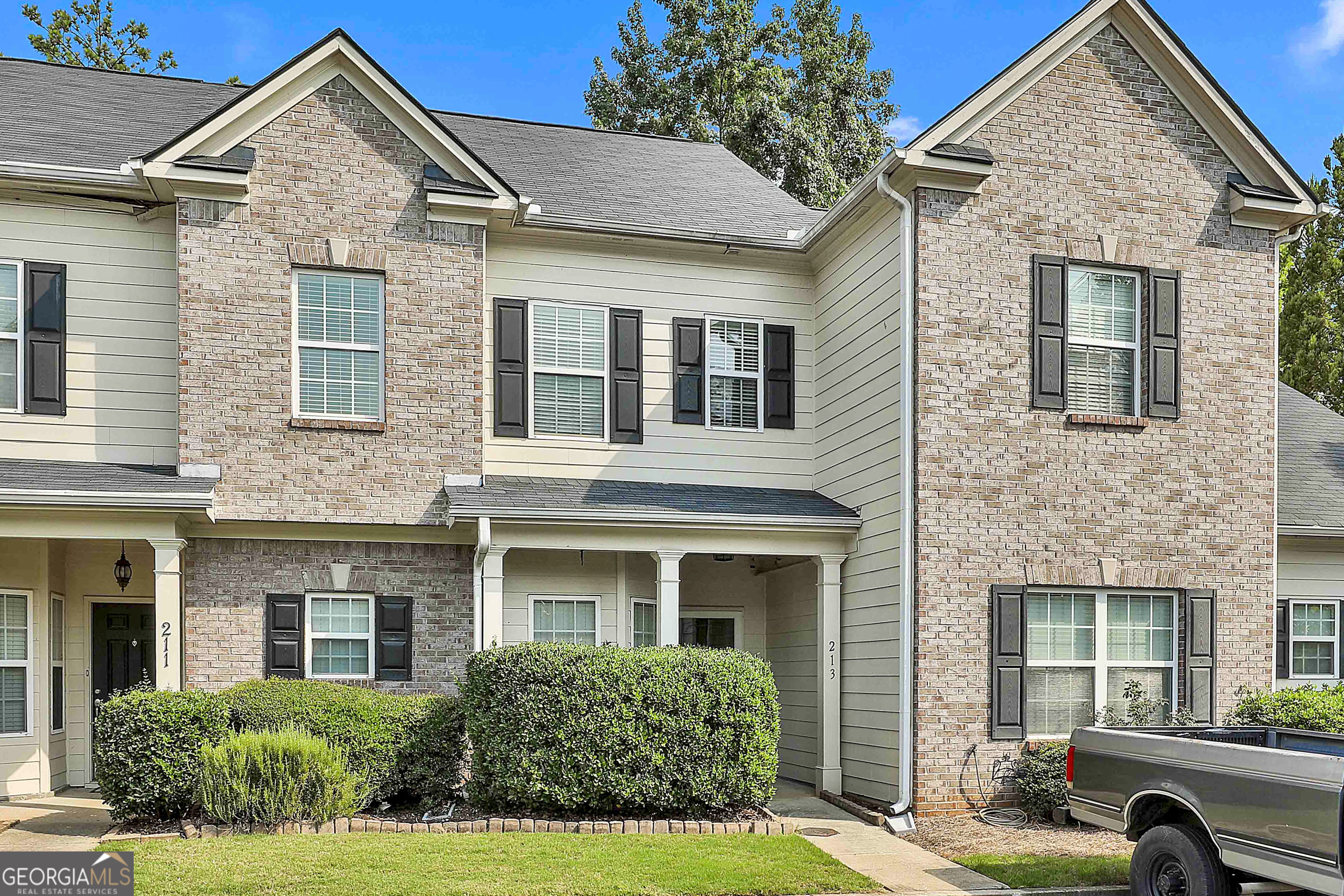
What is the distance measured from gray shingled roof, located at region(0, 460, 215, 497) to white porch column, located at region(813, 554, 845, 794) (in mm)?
6565

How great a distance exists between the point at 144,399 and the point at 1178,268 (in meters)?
11.2

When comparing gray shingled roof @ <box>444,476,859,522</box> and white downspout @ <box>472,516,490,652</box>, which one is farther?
gray shingled roof @ <box>444,476,859,522</box>

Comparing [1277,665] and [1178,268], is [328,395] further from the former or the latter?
[1277,665]

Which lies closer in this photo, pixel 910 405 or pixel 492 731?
pixel 492 731

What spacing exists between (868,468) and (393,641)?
5.42 meters

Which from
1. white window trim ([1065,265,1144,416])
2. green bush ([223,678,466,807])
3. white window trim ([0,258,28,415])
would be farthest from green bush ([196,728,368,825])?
white window trim ([1065,265,1144,416])

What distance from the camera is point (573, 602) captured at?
539 inches

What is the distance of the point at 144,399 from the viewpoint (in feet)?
41.9

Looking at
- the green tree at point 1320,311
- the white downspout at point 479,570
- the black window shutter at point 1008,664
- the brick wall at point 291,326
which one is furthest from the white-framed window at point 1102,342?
the green tree at point 1320,311

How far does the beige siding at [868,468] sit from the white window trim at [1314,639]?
572 cm

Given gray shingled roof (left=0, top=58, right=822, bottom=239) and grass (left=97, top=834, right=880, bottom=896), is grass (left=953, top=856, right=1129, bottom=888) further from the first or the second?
gray shingled roof (left=0, top=58, right=822, bottom=239)

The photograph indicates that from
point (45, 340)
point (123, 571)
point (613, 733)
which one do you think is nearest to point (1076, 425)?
point (613, 733)

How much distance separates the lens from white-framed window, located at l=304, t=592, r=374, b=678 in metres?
12.7

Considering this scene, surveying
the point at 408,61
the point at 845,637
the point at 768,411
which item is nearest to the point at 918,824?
the point at 845,637
